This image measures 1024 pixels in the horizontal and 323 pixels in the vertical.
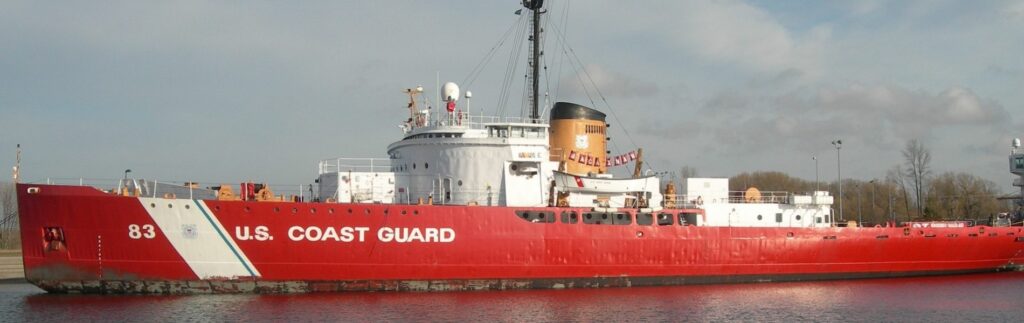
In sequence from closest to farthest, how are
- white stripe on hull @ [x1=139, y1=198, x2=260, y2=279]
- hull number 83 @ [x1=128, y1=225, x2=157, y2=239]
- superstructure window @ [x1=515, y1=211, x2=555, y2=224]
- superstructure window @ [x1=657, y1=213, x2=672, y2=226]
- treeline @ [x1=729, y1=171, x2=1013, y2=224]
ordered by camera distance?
hull number 83 @ [x1=128, y1=225, x2=157, y2=239] < white stripe on hull @ [x1=139, y1=198, x2=260, y2=279] < superstructure window @ [x1=515, y1=211, x2=555, y2=224] < superstructure window @ [x1=657, y1=213, x2=672, y2=226] < treeline @ [x1=729, y1=171, x2=1013, y2=224]

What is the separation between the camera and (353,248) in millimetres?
23844

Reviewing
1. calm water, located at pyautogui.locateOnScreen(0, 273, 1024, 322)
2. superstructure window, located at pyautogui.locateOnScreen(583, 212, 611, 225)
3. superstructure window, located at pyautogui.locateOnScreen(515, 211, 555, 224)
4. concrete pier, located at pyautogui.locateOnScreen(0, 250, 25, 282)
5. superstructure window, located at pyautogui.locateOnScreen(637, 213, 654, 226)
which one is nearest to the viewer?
calm water, located at pyautogui.locateOnScreen(0, 273, 1024, 322)

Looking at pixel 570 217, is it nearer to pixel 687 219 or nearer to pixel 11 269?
pixel 687 219

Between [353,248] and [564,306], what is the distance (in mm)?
5931

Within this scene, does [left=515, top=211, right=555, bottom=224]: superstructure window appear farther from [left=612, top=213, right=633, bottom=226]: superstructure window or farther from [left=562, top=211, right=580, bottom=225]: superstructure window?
[left=612, top=213, right=633, bottom=226]: superstructure window

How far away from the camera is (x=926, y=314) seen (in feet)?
70.9

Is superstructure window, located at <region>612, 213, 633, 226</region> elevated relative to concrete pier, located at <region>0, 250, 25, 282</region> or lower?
elevated

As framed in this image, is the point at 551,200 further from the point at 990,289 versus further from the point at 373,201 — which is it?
the point at 990,289

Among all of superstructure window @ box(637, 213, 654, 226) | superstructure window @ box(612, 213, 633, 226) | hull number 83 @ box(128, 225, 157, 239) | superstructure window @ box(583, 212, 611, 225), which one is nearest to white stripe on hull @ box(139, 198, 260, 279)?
hull number 83 @ box(128, 225, 157, 239)

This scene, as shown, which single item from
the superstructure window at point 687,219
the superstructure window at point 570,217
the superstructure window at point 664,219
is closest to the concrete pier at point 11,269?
the superstructure window at point 570,217

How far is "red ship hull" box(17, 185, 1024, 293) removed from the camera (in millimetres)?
22766

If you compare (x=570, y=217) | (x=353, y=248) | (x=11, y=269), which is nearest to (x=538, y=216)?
(x=570, y=217)

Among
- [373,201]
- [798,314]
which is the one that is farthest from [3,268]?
[798,314]

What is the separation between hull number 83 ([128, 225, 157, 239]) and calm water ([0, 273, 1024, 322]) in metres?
1.58
